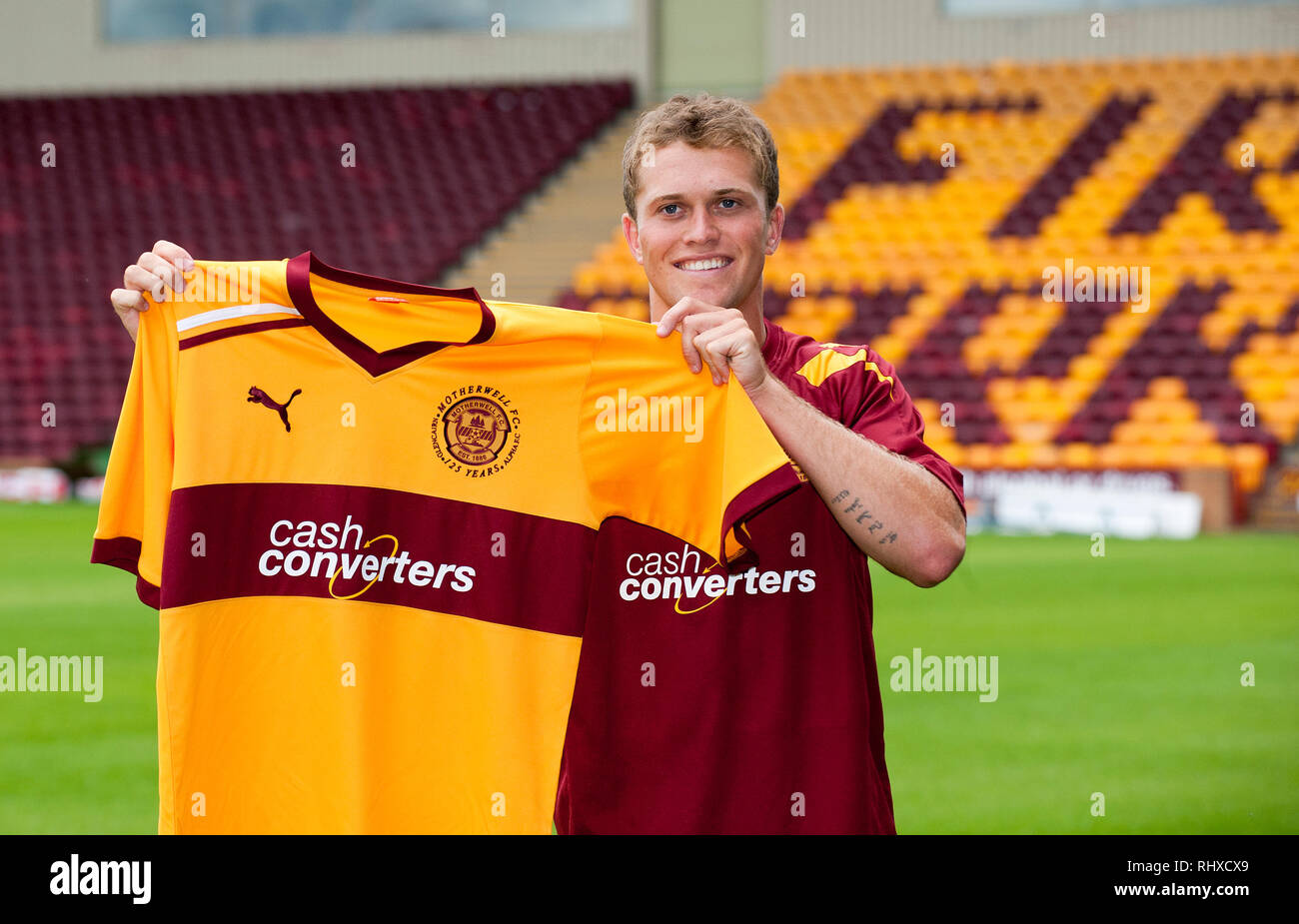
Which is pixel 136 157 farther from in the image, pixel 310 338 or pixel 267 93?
pixel 310 338

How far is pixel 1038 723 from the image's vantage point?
6.68 meters

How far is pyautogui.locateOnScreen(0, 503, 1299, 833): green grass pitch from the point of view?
5.32 m

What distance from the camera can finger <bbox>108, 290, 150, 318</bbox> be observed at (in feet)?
9.20

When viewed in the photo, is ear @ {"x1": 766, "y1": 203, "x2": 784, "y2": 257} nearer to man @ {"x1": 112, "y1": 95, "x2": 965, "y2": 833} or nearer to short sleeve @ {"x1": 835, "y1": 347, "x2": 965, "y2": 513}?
man @ {"x1": 112, "y1": 95, "x2": 965, "y2": 833}

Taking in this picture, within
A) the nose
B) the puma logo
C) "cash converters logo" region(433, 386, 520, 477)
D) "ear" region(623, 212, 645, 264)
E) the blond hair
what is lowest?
"cash converters logo" region(433, 386, 520, 477)

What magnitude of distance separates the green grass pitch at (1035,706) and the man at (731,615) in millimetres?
2313

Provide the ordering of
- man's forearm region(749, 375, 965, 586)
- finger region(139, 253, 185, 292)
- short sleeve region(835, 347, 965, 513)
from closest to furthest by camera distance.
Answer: man's forearm region(749, 375, 965, 586), short sleeve region(835, 347, 965, 513), finger region(139, 253, 185, 292)

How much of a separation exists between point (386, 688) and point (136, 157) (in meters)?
23.3

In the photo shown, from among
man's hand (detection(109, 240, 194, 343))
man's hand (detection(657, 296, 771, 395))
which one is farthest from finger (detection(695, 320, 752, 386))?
man's hand (detection(109, 240, 194, 343))

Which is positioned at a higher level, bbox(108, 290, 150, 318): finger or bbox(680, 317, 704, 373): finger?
bbox(108, 290, 150, 318): finger

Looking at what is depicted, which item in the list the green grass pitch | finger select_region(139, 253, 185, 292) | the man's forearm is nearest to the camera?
the man's forearm

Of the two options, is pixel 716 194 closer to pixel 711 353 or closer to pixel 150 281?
pixel 711 353

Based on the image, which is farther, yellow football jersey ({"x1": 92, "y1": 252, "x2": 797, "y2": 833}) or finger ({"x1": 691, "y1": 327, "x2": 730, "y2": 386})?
yellow football jersey ({"x1": 92, "y1": 252, "x2": 797, "y2": 833})
